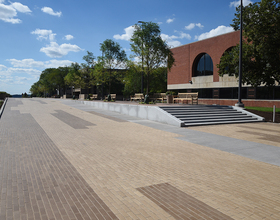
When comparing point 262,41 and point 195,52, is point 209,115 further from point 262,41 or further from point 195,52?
point 195,52

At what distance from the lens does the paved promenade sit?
353cm

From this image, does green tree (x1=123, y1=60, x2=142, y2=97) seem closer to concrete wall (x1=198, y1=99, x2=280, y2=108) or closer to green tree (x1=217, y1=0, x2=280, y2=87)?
green tree (x1=217, y1=0, x2=280, y2=87)

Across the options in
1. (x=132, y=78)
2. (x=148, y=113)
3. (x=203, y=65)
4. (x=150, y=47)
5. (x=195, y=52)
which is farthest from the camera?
(x=132, y=78)

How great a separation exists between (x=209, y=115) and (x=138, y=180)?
11.7m

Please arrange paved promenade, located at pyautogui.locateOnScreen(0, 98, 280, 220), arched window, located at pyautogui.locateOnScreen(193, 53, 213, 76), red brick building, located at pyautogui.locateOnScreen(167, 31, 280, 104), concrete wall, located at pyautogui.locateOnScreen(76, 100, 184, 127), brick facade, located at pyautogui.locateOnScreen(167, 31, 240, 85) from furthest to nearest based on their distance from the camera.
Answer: arched window, located at pyautogui.locateOnScreen(193, 53, 213, 76) → brick facade, located at pyautogui.locateOnScreen(167, 31, 240, 85) → red brick building, located at pyautogui.locateOnScreen(167, 31, 280, 104) → concrete wall, located at pyautogui.locateOnScreen(76, 100, 184, 127) → paved promenade, located at pyautogui.locateOnScreen(0, 98, 280, 220)

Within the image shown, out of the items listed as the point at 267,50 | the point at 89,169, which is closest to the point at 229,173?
the point at 89,169

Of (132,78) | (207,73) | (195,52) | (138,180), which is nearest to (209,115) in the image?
(138,180)

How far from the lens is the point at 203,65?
1262 inches

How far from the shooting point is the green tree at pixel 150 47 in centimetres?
2247

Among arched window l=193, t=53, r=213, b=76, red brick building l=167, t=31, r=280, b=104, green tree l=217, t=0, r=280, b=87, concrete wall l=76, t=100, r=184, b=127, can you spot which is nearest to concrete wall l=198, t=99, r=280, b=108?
red brick building l=167, t=31, r=280, b=104

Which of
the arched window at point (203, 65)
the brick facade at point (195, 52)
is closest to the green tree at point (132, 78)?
the brick facade at point (195, 52)

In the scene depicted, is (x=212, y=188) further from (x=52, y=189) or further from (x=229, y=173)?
(x=52, y=189)

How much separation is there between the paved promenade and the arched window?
2429 centimetres

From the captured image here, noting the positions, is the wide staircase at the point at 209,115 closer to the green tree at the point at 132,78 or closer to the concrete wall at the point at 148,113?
the concrete wall at the point at 148,113
